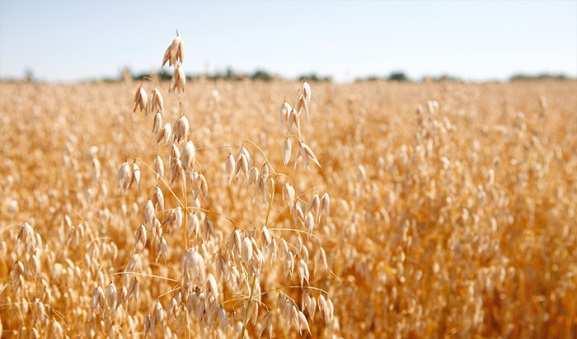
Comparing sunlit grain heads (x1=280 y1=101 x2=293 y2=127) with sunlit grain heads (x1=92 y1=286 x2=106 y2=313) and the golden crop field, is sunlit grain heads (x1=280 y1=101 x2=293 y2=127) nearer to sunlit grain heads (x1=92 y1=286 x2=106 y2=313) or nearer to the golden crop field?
the golden crop field

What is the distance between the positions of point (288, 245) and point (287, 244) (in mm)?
386

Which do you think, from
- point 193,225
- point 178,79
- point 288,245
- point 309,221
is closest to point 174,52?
point 178,79

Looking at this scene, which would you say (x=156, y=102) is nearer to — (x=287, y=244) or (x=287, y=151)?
(x=287, y=151)

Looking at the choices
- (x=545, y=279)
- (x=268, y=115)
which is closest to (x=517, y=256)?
(x=545, y=279)

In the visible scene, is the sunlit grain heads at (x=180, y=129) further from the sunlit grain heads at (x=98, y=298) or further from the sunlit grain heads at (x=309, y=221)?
the sunlit grain heads at (x=98, y=298)

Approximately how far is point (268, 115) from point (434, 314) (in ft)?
14.3

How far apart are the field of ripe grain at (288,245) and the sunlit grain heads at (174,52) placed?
9cm

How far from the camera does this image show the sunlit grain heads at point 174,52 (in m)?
1.31

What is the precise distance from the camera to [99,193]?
290 centimetres

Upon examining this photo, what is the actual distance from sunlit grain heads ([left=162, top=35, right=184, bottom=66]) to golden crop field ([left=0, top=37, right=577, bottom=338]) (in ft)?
0.21

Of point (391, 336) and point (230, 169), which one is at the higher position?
point (230, 169)

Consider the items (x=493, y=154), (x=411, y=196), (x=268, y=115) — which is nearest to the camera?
(x=411, y=196)

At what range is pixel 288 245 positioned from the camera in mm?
1938

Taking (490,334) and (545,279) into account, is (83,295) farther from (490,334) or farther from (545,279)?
(545,279)
